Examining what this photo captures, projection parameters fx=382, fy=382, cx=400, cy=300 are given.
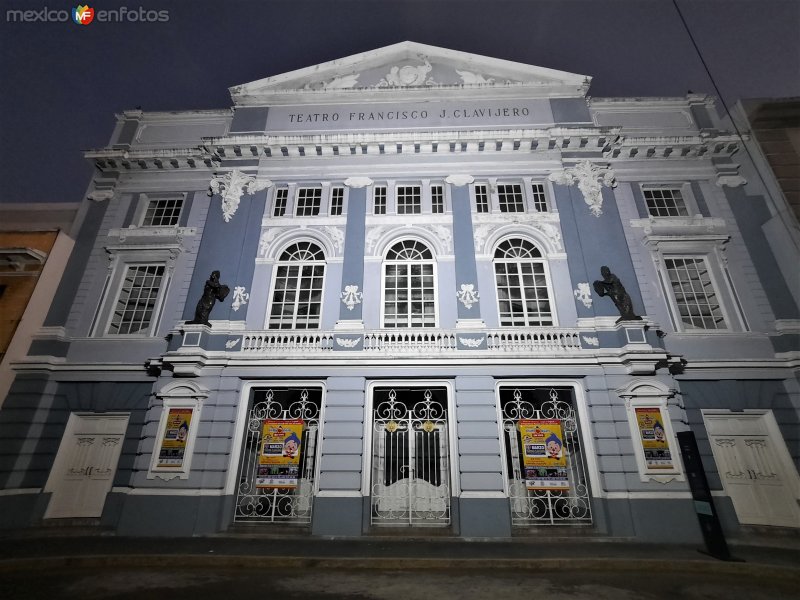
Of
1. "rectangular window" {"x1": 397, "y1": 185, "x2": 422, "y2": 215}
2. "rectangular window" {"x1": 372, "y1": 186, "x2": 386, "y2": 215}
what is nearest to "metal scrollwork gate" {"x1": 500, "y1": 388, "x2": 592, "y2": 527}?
"rectangular window" {"x1": 397, "y1": 185, "x2": 422, "y2": 215}

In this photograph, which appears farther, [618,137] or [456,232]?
[618,137]

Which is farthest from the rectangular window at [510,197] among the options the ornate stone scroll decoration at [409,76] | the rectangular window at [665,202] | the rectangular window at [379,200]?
the ornate stone scroll decoration at [409,76]

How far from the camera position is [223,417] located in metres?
9.52

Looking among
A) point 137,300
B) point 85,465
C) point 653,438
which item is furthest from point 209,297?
point 653,438

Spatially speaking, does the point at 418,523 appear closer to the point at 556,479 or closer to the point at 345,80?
the point at 556,479

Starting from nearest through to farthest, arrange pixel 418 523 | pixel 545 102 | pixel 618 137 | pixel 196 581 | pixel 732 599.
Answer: pixel 732 599
pixel 196 581
pixel 418 523
pixel 618 137
pixel 545 102

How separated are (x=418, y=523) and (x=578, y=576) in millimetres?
3787

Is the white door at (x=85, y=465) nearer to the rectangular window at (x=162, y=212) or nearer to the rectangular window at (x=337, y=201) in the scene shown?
the rectangular window at (x=162, y=212)

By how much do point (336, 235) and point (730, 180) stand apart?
12609 millimetres

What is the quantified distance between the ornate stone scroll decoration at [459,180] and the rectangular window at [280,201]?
5.39 meters

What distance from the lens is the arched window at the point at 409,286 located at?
425 inches

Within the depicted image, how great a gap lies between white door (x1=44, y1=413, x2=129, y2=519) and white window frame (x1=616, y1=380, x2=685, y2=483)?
41.6 feet

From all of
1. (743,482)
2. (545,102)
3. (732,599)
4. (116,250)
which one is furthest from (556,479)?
(116,250)

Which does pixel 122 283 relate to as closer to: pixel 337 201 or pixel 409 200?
pixel 337 201
